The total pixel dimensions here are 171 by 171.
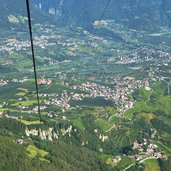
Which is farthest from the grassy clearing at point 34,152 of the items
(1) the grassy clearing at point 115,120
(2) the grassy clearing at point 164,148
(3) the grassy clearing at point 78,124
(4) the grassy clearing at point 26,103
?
(4) the grassy clearing at point 26,103

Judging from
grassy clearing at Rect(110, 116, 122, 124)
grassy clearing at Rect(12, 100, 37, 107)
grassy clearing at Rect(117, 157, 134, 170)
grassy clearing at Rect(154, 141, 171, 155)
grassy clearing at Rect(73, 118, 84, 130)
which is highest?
grassy clearing at Rect(12, 100, 37, 107)

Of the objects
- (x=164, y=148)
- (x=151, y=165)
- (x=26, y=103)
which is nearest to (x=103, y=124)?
(x=164, y=148)

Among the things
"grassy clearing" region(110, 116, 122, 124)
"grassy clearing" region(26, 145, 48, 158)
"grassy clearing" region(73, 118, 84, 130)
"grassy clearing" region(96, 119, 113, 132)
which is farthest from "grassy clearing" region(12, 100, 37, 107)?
"grassy clearing" region(26, 145, 48, 158)

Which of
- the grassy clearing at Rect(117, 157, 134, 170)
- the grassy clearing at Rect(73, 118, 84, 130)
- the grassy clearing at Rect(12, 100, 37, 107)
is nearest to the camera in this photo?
the grassy clearing at Rect(117, 157, 134, 170)

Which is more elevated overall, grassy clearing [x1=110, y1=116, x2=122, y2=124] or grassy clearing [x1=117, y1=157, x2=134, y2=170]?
grassy clearing [x1=110, y1=116, x2=122, y2=124]

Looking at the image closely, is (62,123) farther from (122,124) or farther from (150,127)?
(150,127)

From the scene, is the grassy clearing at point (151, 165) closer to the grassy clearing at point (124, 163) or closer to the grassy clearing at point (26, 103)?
the grassy clearing at point (124, 163)

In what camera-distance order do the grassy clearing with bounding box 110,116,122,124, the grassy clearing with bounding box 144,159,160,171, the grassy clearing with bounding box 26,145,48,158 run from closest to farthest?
the grassy clearing with bounding box 144,159,160,171, the grassy clearing with bounding box 26,145,48,158, the grassy clearing with bounding box 110,116,122,124

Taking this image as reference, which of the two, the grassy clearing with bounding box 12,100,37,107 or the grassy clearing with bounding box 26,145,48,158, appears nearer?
the grassy clearing with bounding box 26,145,48,158

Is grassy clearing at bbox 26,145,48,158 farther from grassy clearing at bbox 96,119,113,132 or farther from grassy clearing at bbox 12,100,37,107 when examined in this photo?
grassy clearing at bbox 12,100,37,107
